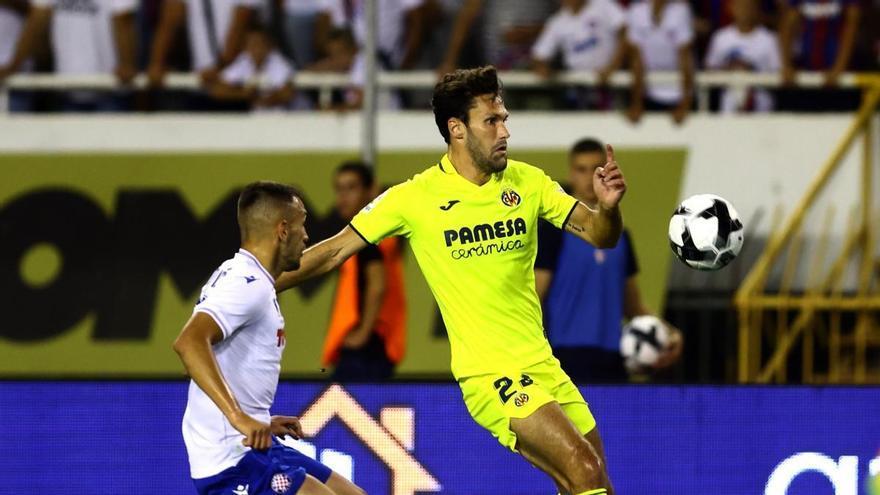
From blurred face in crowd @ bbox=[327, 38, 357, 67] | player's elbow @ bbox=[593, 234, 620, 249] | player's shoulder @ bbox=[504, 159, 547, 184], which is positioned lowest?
player's elbow @ bbox=[593, 234, 620, 249]

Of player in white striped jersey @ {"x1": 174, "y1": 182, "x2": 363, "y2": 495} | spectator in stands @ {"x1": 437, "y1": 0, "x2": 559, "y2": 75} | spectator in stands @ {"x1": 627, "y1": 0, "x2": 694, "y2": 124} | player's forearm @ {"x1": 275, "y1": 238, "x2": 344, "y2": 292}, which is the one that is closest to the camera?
player in white striped jersey @ {"x1": 174, "y1": 182, "x2": 363, "y2": 495}

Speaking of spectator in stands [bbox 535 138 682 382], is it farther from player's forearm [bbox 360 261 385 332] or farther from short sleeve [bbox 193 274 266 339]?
short sleeve [bbox 193 274 266 339]

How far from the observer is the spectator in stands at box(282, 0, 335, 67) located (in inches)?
537

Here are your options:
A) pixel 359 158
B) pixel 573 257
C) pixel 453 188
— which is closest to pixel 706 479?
pixel 573 257

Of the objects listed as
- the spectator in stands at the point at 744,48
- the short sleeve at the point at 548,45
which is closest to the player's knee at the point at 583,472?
the short sleeve at the point at 548,45

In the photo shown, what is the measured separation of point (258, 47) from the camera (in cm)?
1345

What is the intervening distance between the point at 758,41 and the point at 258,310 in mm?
8082

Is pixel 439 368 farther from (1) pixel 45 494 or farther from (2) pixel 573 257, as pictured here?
(1) pixel 45 494

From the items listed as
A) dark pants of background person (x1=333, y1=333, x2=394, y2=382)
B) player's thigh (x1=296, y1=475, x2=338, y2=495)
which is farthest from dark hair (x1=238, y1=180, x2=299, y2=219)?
dark pants of background person (x1=333, y1=333, x2=394, y2=382)

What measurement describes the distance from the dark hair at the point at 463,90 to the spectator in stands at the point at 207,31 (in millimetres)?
6573

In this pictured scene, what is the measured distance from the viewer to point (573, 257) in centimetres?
930

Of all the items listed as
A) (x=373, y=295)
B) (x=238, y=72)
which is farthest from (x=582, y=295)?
(x=238, y=72)

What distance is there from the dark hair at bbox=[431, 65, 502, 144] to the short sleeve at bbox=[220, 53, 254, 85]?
6.55 metres

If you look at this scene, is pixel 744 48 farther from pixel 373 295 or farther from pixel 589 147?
pixel 373 295
